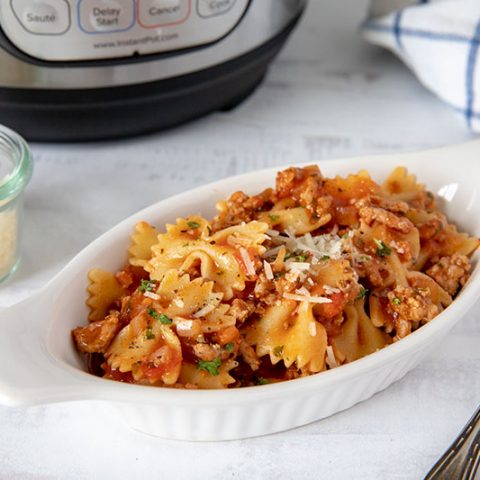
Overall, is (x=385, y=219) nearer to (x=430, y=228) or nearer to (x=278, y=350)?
(x=430, y=228)

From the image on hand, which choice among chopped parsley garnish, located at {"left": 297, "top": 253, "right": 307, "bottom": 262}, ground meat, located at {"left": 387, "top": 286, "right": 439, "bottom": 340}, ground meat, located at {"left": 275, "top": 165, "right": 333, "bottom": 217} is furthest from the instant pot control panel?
ground meat, located at {"left": 387, "top": 286, "right": 439, "bottom": 340}

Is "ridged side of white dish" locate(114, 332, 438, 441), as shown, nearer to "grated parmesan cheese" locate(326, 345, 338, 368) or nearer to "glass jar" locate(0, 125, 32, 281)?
"grated parmesan cheese" locate(326, 345, 338, 368)

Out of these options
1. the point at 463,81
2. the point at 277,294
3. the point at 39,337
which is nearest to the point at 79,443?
the point at 39,337

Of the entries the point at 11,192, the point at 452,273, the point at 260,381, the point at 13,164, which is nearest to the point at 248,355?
the point at 260,381

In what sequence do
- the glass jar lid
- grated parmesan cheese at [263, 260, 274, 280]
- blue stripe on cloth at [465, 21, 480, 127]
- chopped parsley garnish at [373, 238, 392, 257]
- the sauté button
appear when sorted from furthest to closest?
blue stripe on cloth at [465, 21, 480, 127] → the sauté button → the glass jar lid → chopped parsley garnish at [373, 238, 392, 257] → grated parmesan cheese at [263, 260, 274, 280]

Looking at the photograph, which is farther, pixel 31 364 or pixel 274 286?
pixel 274 286

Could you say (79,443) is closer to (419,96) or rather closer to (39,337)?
(39,337)

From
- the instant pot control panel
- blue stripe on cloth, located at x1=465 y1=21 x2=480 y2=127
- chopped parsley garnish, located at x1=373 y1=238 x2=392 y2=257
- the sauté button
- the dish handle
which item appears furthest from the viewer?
blue stripe on cloth, located at x1=465 y1=21 x2=480 y2=127
